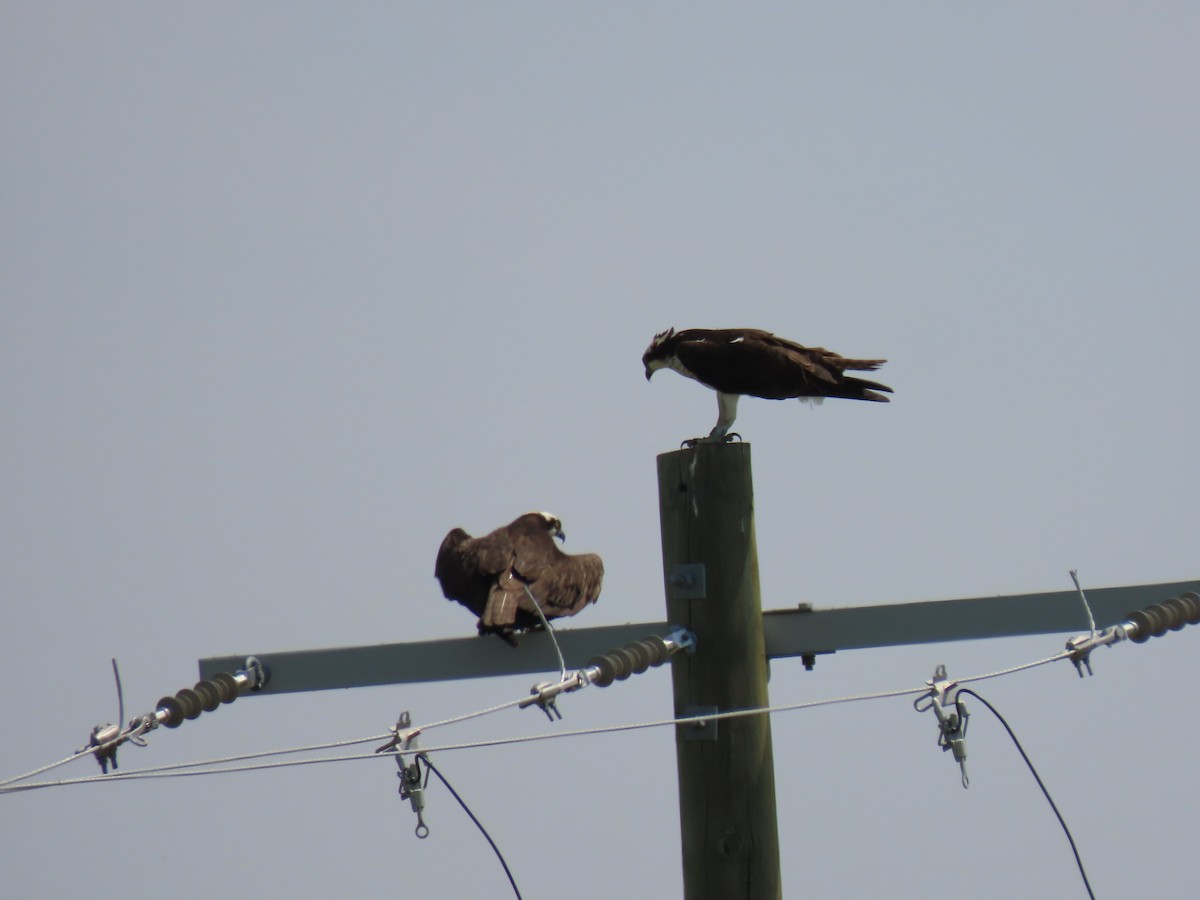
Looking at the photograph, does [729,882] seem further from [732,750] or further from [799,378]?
[799,378]

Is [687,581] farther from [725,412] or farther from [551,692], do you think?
[725,412]

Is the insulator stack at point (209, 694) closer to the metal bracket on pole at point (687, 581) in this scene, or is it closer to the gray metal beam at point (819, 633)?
the gray metal beam at point (819, 633)

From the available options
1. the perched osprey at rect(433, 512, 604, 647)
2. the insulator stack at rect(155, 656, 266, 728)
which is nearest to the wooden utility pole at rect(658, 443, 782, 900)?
the insulator stack at rect(155, 656, 266, 728)

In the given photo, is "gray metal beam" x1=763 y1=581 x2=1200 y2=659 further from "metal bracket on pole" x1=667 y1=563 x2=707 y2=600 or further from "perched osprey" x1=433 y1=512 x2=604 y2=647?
"perched osprey" x1=433 y1=512 x2=604 y2=647

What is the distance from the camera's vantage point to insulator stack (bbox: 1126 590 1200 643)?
17.3 ft

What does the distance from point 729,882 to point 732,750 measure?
39cm

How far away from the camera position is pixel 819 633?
5.42 m

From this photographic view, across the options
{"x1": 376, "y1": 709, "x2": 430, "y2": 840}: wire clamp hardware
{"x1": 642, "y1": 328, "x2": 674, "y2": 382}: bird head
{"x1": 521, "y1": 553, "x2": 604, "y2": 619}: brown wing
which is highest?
{"x1": 642, "y1": 328, "x2": 674, "y2": 382}: bird head

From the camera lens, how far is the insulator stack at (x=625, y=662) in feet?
16.9

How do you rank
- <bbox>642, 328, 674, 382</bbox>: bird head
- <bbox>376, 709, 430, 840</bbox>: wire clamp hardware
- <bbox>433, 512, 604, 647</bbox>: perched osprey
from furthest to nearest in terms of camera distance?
<bbox>642, 328, 674, 382</bbox>: bird head < <bbox>433, 512, 604, 647</bbox>: perched osprey < <bbox>376, 709, 430, 840</bbox>: wire clamp hardware

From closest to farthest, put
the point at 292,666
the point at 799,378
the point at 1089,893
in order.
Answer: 1. the point at 1089,893
2. the point at 292,666
3. the point at 799,378

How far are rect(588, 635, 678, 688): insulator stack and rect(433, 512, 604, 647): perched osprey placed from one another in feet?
5.79

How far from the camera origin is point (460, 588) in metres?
7.68

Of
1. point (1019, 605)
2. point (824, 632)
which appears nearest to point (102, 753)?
point (824, 632)
